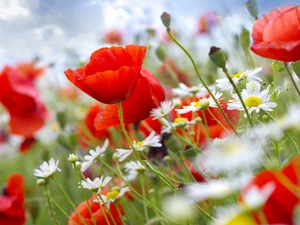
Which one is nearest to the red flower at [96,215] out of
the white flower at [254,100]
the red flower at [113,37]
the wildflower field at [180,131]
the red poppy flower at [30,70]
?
the wildflower field at [180,131]

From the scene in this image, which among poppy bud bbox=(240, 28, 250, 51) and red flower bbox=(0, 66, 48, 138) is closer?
poppy bud bbox=(240, 28, 250, 51)

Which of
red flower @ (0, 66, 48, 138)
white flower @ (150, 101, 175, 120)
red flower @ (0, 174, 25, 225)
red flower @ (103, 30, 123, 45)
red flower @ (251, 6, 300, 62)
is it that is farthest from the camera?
red flower @ (103, 30, 123, 45)

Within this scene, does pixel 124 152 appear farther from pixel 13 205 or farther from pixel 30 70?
pixel 30 70

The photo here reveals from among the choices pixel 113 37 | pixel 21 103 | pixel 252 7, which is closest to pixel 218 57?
pixel 252 7

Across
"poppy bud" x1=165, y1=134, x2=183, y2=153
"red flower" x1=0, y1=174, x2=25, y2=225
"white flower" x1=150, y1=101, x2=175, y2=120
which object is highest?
"white flower" x1=150, y1=101, x2=175, y2=120

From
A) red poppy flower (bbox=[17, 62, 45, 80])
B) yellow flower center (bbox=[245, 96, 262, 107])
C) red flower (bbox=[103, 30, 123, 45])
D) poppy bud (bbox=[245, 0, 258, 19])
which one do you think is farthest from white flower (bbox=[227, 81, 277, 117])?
red flower (bbox=[103, 30, 123, 45])

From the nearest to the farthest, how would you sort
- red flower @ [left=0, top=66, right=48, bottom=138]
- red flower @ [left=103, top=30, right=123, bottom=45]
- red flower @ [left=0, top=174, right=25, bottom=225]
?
red flower @ [left=0, top=174, right=25, bottom=225] → red flower @ [left=0, top=66, right=48, bottom=138] → red flower @ [left=103, top=30, right=123, bottom=45]

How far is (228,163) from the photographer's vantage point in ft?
0.73

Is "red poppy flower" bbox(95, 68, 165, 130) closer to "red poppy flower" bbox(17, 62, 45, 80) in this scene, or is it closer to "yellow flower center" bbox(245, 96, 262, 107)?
"yellow flower center" bbox(245, 96, 262, 107)

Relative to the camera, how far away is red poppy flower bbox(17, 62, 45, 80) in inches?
38.5

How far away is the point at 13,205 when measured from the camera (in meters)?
0.59

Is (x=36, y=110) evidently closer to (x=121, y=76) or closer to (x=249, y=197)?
(x=121, y=76)

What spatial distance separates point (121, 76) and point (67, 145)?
27cm

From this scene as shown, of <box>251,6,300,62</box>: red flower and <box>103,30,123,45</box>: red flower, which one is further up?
<box>251,6,300,62</box>: red flower
